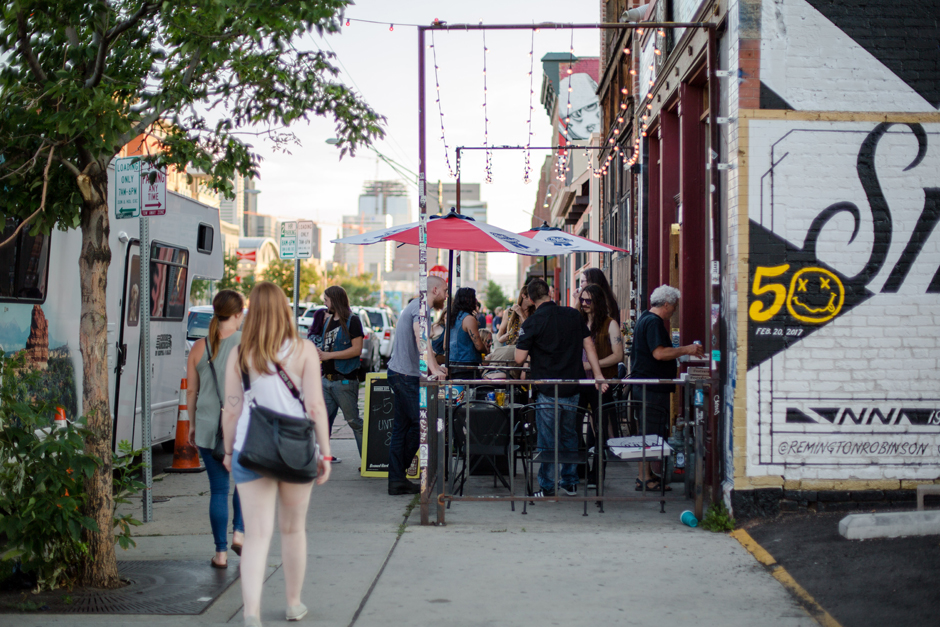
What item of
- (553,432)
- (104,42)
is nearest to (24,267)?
(104,42)

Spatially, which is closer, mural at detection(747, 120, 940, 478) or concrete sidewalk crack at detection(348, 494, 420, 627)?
concrete sidewalk crack at detection(348, 494, 420, 627)

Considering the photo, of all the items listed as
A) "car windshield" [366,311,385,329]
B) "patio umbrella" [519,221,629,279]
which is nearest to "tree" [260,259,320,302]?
"car windshield" [366,311,385,329]

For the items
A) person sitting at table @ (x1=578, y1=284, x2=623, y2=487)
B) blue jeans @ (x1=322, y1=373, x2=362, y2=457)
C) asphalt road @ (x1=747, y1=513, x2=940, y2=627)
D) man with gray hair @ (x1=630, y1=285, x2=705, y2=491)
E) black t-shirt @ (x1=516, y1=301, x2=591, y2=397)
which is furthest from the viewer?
blue jeans @ (x1=322, y1=373, x2=362, y2=457)

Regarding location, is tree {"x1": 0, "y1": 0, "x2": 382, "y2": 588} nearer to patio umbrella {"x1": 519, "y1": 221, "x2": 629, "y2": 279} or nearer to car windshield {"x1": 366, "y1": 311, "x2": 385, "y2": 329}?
patio umbrella {"x1": 519, "y1": 221, "x2": 629, "y2": 279}

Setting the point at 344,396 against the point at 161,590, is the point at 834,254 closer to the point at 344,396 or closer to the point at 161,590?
the point at 344,396

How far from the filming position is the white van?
Result: 6.39 meters

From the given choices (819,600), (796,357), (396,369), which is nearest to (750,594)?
(819,600)

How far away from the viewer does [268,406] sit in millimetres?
4172

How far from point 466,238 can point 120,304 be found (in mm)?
3315

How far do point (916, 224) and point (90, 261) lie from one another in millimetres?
5961

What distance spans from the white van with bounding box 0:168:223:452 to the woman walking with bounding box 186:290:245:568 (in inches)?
33.9

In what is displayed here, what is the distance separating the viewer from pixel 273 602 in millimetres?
4941

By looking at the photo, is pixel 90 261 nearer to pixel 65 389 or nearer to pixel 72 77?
pixel 72 77

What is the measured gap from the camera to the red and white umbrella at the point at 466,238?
324 inches
